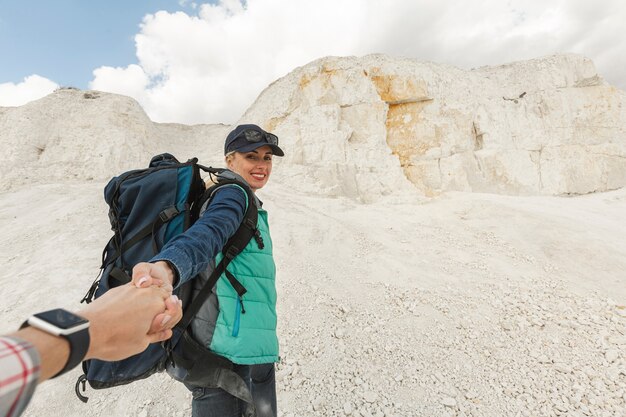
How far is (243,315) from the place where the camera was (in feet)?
6.17

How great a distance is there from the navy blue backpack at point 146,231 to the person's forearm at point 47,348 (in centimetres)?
107

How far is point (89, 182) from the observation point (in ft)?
46.1

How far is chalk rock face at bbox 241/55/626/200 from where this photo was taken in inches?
613

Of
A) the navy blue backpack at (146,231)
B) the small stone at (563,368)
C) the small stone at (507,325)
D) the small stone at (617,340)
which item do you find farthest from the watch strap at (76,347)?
the small stone at (617,340)

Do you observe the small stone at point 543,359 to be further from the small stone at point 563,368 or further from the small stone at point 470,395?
the small stone at point 470,395

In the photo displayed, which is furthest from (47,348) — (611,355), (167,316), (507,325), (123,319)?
(611,355)

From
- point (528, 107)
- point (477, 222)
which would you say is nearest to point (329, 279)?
point (477, 222)

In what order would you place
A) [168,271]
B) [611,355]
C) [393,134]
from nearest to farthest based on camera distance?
[168,271], [611,355], [393,134]

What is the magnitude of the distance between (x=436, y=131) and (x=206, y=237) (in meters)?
17.3

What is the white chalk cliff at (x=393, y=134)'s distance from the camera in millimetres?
15172

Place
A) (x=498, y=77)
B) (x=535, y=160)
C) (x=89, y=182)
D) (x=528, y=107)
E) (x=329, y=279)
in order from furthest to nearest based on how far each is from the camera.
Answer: (x=498, y=77) < (x=528, y=107) < (x=535, y=160) < (x=89, y=182) < (x=329, y=279)

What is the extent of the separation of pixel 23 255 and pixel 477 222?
40.9ft

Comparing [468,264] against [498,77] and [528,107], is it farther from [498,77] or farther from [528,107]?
[498,77]

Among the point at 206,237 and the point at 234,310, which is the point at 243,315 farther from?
the point at 206,237
